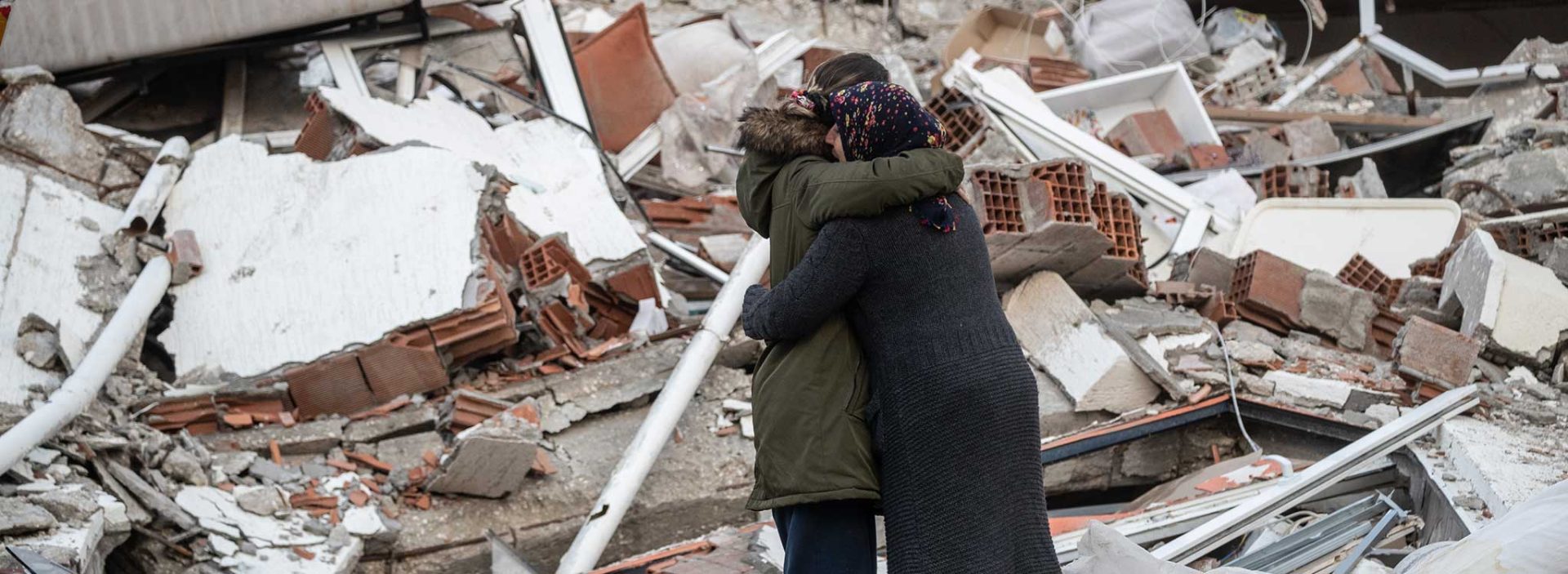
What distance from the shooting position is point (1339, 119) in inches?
337

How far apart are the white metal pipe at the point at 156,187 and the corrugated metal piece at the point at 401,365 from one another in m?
1.07

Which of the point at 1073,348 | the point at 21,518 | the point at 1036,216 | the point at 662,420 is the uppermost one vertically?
the point at 1036,216

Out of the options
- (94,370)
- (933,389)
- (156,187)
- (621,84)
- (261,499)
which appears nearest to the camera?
(933,389)

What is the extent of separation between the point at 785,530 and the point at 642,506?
6.37 feet

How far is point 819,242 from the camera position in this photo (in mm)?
2518

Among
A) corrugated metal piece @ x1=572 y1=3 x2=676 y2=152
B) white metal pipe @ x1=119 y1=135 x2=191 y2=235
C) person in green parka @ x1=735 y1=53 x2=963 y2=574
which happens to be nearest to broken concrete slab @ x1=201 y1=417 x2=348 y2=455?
white metal pipe @ x1=119 y1=135 x2=191 y2=235

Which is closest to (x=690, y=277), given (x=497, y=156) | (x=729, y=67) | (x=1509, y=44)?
(x=497, y=156)

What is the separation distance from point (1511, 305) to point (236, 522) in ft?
14.7

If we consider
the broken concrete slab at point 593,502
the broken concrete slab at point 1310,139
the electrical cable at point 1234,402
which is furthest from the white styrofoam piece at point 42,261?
the broken concrete slab at point 1310,139

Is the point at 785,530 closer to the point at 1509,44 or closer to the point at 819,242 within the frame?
the point at 819,242

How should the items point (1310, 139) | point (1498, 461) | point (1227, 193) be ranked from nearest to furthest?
point (1498, 461)
point (1227, 193)
point (1310, 139)

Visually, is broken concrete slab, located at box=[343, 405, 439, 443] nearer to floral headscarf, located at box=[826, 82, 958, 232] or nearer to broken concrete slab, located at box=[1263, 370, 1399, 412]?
floral headscarf, located at box=[826, 82, 958, 232]

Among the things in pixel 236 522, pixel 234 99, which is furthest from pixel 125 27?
pixel 236 522

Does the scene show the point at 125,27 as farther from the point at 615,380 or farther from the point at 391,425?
the point at 615,380
